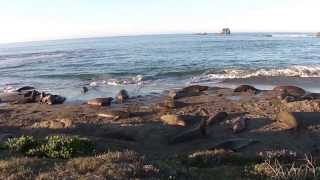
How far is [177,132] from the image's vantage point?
53.2ft

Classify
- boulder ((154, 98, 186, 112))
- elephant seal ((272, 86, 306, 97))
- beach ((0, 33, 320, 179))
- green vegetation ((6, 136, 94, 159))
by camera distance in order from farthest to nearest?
elephant seal ((272, 86, 306, 97)) → boulder ((154, 98, 186, 112)) → green vegetation ((6, 136, 94, 159)) → beach ((0, 33, 320, 179))

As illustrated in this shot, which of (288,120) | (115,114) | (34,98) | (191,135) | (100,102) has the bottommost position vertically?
(34,98)

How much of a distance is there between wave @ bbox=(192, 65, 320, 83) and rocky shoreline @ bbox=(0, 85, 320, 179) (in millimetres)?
8387

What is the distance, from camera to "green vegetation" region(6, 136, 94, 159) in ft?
34.9

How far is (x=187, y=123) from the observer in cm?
1711

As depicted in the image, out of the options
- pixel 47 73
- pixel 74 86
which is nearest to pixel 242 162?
pixel 74 86

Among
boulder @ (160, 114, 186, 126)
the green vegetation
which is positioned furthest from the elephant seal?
the green vegetation

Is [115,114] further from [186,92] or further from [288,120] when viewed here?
[288,120]

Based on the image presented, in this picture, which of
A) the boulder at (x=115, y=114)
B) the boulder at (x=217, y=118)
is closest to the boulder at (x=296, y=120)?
the boulder at (x=217, y=118)

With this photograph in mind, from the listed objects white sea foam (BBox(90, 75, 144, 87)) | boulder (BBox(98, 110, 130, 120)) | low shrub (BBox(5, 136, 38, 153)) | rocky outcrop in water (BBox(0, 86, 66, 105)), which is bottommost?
white sea foam (BBox(90, 75, 144, 87))

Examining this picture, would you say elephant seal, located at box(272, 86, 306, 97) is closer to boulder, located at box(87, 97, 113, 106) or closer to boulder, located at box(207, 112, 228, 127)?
boulder, located at box(207, 112, 228, 127)

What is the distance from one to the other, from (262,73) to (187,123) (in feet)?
55.8

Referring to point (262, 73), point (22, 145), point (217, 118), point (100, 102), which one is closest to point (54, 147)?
point (22, 145)

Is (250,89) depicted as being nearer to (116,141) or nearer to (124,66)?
(116,141)
